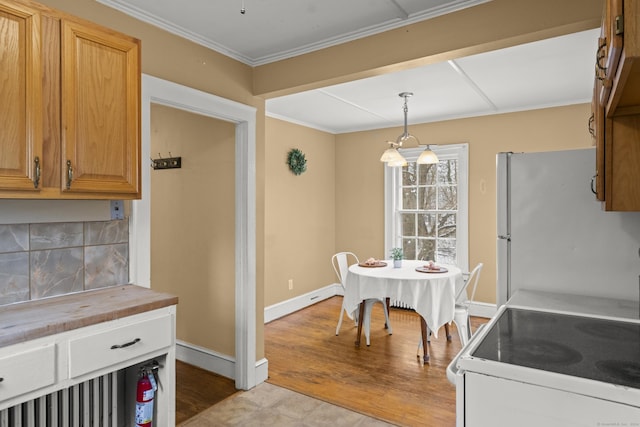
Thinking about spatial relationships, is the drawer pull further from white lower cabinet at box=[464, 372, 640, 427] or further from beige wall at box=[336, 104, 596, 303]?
beige wall at box=[336, 104, 596, 303]

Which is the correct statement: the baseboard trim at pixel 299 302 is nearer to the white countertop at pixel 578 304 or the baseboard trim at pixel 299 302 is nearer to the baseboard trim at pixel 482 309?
the baseboard trim at pixel 482 309

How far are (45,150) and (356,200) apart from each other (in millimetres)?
4402

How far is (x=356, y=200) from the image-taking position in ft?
18.7

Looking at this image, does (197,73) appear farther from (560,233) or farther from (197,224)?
(560,233)

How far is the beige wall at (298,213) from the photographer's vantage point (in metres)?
4.66

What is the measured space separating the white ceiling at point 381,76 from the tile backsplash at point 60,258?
1231 millimetres

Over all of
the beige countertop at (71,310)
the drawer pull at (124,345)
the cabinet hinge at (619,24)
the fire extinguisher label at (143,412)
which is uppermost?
the cabinet hinge at (619,24)

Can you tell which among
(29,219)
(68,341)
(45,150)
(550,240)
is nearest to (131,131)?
(45,150)

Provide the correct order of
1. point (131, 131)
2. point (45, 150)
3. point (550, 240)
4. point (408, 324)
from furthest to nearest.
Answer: point (408, 324) → point (550, 240) → point (131, 131) → point (45, 150)

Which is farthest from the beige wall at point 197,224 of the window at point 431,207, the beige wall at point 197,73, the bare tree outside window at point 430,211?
the bare tree outside window at point 430,211

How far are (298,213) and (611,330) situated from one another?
388 cm

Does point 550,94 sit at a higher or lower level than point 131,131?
higher

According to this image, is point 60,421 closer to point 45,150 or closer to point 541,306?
point 45,150

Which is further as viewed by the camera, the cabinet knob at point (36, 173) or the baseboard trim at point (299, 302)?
the baseboard trim at point (299, 302)
